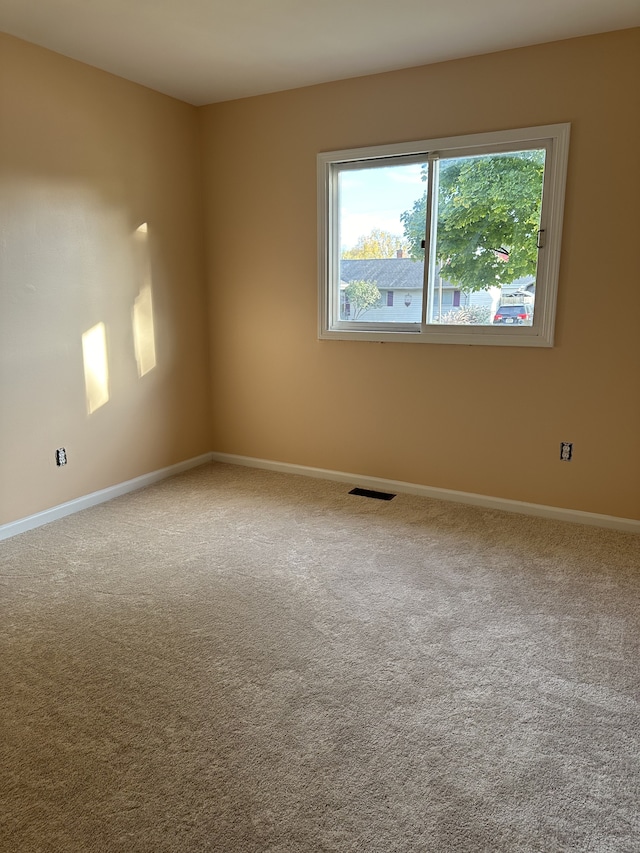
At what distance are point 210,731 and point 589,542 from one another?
229 cm

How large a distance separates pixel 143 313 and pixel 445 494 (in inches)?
94.3

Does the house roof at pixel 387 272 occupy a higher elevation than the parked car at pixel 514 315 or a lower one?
higher

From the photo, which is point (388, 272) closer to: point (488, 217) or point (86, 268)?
point (488, 217)

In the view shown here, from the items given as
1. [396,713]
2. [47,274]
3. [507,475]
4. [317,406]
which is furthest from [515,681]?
[47,274]

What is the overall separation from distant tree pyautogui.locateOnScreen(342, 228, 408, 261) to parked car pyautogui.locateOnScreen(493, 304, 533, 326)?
751 mm

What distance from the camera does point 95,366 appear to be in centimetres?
370

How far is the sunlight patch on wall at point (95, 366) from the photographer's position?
3.63 metres

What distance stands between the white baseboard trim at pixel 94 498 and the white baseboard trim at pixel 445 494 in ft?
1.17

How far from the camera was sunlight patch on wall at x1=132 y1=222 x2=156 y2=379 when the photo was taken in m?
3.95

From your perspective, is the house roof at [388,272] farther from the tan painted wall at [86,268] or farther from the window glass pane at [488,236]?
the tan painted wall at [86,268]

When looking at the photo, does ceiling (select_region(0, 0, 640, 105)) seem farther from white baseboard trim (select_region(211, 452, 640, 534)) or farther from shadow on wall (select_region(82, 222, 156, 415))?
white baseboard trim (select_region(211, 452, 640, 534))

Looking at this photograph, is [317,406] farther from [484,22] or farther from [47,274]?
[484,22]

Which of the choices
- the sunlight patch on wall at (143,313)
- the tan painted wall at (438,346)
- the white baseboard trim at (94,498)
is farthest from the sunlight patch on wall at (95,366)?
the tan painted wall at (438,346)

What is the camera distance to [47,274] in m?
3.33
